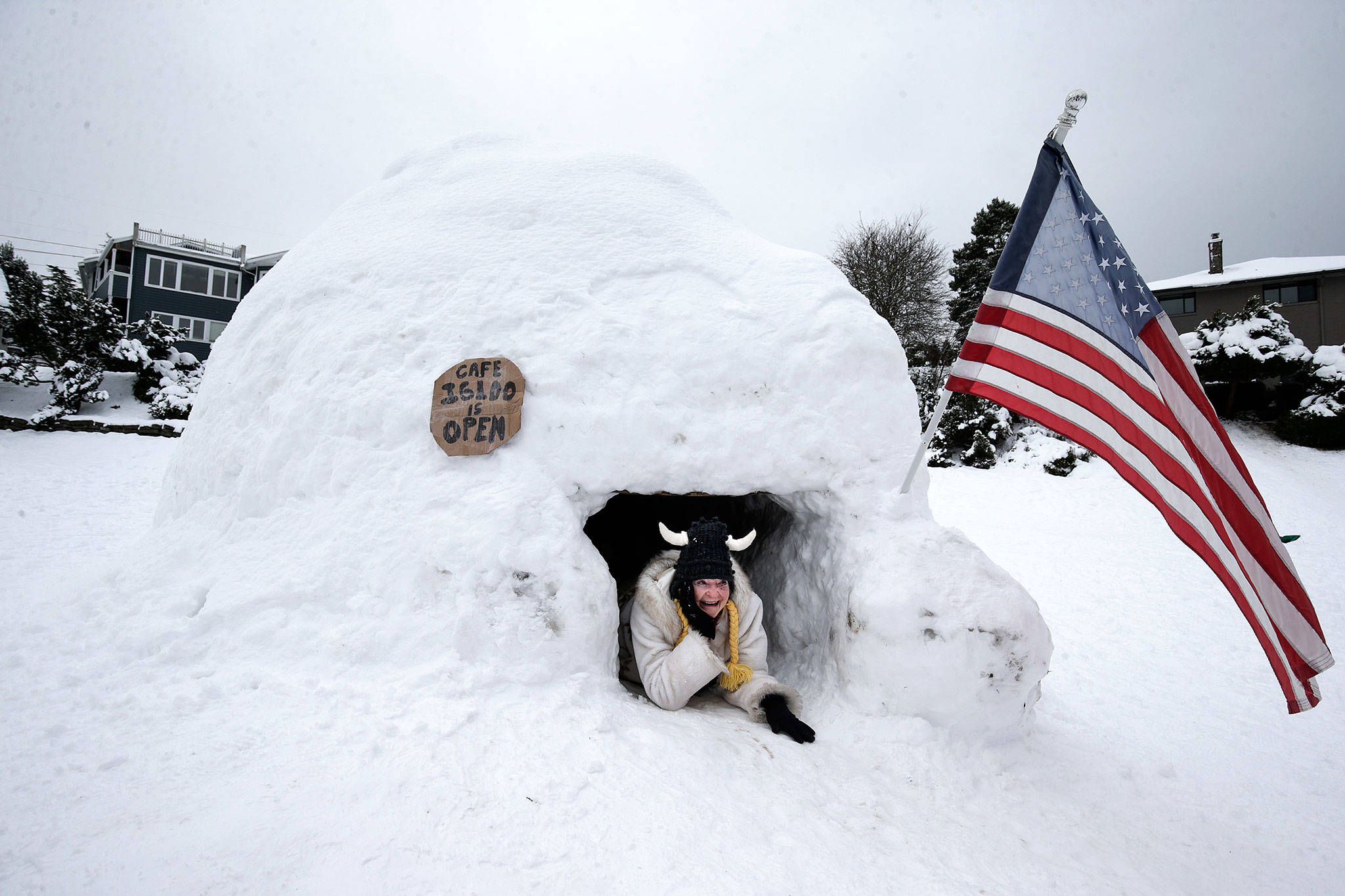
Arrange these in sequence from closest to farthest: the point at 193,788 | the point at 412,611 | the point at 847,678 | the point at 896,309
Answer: the point at 193,788 → the point at 412,611 → the point at 847,678 → the point at 896,309

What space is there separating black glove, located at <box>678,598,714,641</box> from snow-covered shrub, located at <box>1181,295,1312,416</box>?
41.4 ft

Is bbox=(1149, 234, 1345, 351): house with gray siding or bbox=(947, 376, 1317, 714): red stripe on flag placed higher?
bbox=(1149, 234, 1345, 351): house with gray siding

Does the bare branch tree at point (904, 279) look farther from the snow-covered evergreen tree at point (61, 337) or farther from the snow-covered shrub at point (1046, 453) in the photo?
the snow-covered evergreen tree at point (61, 337)

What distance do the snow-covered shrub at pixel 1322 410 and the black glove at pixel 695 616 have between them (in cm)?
1369

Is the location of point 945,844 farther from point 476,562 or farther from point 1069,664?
point 1069,664

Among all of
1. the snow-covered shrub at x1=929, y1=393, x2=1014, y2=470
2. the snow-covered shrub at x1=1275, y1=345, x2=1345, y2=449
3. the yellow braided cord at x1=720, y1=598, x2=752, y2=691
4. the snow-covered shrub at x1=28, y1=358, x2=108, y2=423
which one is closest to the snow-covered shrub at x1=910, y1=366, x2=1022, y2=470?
the snow-covered shrub at x1=929, y1=393, x2=1014, y2=470

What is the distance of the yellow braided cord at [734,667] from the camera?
9.83 ft

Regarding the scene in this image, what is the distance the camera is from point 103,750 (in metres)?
2.00

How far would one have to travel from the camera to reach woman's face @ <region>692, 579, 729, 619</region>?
9.71 feet

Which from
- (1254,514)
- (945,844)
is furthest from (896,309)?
(945,844)

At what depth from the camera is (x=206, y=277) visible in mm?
22141

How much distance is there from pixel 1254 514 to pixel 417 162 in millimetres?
5446

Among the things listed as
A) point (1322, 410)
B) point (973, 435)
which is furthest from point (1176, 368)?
point (1322, 410)

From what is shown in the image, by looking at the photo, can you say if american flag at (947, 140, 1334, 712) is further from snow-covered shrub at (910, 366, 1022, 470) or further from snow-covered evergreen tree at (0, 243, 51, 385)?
snow-covered evergreen tree at (0, 243, 51, 385)
